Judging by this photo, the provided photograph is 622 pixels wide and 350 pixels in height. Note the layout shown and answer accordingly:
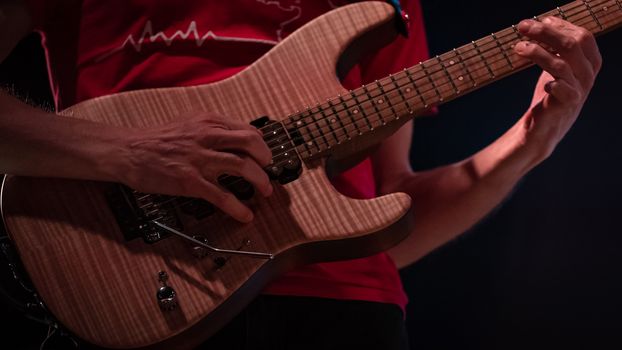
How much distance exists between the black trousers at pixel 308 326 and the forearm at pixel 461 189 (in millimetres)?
270

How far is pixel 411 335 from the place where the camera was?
5.57 feet

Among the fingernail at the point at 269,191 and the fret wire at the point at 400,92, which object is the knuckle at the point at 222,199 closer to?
the fingernail at the point at 269,191

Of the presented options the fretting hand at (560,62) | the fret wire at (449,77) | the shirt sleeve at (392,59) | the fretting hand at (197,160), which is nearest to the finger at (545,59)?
the fretting hand at (560,62)

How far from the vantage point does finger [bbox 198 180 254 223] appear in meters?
0.91

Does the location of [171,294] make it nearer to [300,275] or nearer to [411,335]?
[300,275]

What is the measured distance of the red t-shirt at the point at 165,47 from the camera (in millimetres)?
1112

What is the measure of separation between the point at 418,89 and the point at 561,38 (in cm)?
23

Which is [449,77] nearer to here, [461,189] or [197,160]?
[461,189]

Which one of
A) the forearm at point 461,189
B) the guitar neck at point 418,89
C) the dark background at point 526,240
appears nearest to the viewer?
the guitar neck at point 418,89

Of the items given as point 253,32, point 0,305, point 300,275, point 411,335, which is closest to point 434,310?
point 411,335

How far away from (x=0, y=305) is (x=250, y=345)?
0.35 metres

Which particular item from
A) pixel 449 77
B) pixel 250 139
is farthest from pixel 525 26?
pixel 250 139

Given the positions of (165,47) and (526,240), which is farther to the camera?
(526,240)

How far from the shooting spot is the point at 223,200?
91cm
